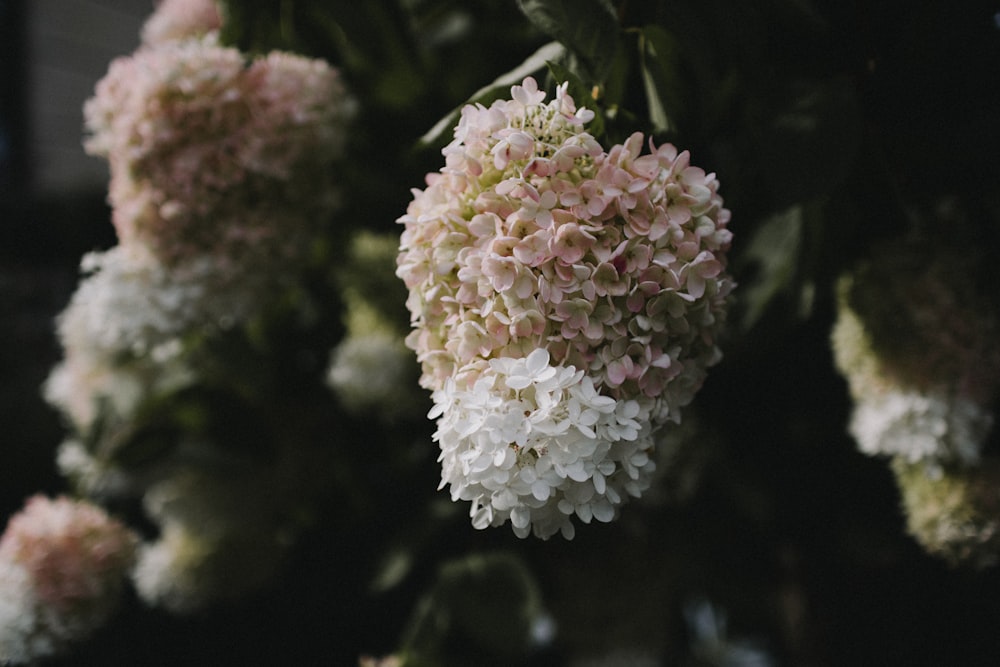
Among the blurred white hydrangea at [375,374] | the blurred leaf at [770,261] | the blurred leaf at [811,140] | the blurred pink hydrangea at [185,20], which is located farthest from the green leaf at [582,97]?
the blurred pink hydrangea at [185,20]

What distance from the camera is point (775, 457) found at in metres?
0.95

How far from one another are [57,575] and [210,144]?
44 centimetres

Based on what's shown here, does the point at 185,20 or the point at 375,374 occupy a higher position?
the point at 185,20

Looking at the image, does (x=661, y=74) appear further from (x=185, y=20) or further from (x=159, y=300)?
(x=185, y=20)

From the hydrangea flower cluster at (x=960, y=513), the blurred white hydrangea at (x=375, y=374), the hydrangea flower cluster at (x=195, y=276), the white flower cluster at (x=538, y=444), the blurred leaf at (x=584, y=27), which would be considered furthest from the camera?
the blurred white hydrangea at (x=375, y=374)

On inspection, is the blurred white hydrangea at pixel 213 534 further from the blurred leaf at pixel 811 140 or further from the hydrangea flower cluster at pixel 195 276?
the blurred leaf at pixel 811 140

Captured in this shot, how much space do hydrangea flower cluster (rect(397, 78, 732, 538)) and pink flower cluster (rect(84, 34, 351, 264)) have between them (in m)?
0.33

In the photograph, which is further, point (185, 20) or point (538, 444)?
point (185, 20)

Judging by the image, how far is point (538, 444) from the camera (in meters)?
0.41

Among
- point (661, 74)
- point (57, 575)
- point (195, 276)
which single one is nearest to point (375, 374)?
point (195, 276)

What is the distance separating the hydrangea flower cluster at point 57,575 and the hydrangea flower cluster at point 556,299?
53cm

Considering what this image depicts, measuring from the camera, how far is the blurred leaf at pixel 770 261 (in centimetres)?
75

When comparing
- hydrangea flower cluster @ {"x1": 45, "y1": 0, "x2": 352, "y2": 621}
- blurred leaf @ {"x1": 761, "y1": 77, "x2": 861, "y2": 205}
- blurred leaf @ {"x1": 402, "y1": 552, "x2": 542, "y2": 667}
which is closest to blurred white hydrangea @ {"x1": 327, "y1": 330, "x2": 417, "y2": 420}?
hydrangea flower cluster @ {"x1": 45, "y1": 0, "x2": 352, "y2": 621}

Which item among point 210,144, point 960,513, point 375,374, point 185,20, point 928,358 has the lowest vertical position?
point 960,513
